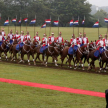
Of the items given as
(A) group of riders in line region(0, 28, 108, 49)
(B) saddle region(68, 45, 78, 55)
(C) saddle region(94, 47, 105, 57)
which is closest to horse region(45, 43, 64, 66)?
(A) group of riders in line region(0, 28, 108, 49)

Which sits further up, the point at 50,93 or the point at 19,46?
the point at 19,46

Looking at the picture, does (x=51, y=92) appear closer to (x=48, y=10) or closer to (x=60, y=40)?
(x=60, y=40)

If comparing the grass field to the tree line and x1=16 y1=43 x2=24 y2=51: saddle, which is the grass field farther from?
the tree line

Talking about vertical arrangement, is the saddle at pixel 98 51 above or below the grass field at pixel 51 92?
above

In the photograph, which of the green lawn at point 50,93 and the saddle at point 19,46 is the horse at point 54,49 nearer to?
the saddle at point 19,46

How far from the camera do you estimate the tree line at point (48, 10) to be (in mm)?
74875

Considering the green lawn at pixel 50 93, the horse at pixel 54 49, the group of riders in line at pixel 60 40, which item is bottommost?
the green lawn at pixel 50 93

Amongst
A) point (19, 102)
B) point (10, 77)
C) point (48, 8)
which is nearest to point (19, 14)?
point (48, 8)

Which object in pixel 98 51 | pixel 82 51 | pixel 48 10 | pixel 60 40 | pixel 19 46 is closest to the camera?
pixel 98 51

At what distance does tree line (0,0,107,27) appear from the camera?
74.9 m

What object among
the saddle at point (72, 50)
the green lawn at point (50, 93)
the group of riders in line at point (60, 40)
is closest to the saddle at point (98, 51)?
the group of riders in line at point (60, 40)

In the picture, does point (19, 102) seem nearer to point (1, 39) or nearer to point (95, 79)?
point (95, 79)

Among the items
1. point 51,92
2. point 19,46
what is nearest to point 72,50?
point 19,46

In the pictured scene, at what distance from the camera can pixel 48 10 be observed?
79812 millimetres
